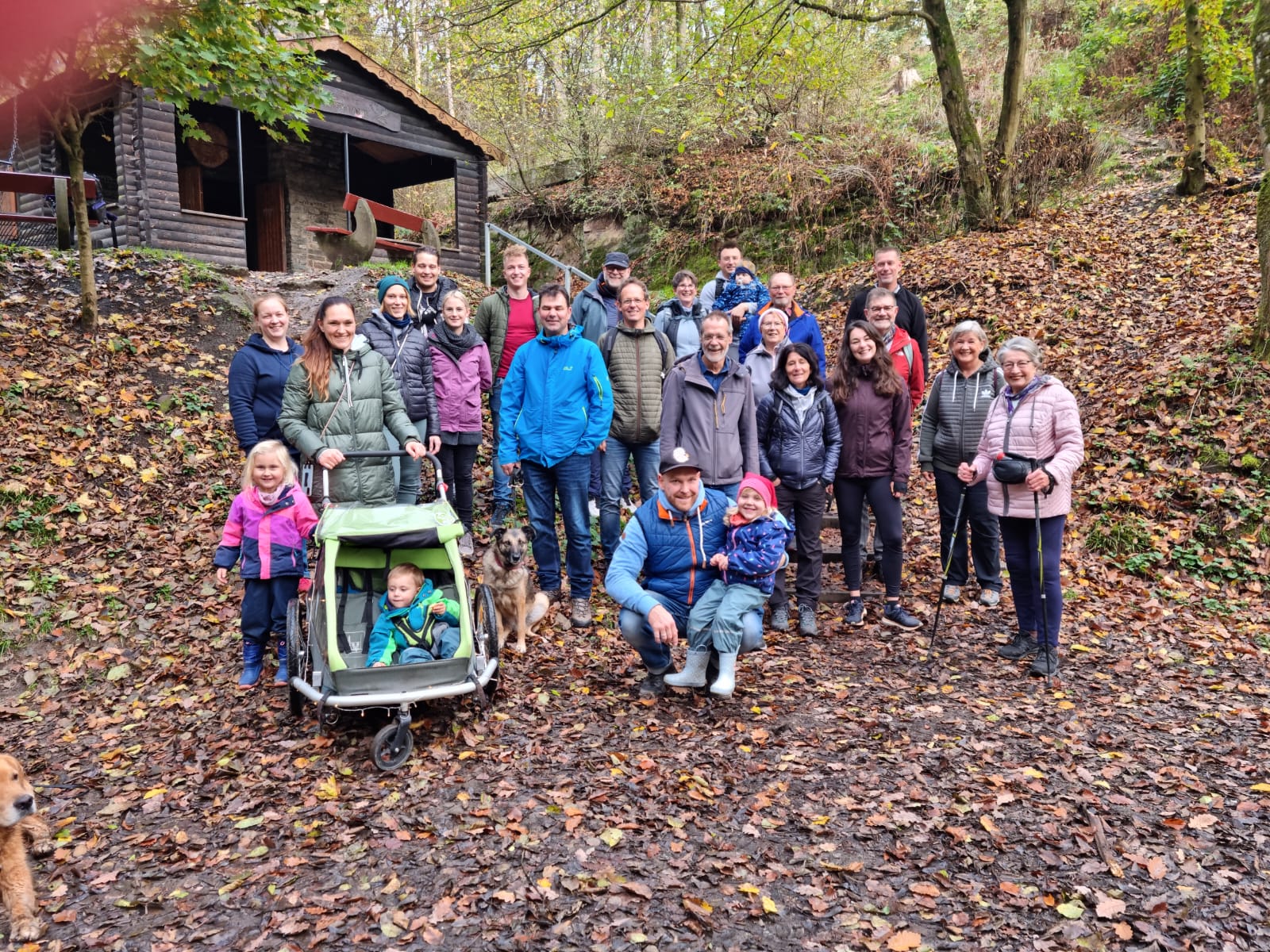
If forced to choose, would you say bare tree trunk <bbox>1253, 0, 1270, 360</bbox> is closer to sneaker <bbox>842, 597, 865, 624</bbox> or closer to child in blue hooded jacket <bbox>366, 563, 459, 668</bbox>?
sneaker <bbox>842, 597, 865, 624</bbox>

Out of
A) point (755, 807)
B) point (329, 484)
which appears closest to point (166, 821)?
point (329, 484)

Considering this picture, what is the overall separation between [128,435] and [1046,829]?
8.32 meters

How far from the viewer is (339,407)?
5344mm

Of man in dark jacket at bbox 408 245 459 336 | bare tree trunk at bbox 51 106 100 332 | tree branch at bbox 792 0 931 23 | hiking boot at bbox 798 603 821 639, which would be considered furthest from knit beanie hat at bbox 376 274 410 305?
tree branch at bbox 792 0 931 23

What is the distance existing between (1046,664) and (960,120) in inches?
421

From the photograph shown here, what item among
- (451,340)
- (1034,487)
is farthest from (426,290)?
(1034,487)

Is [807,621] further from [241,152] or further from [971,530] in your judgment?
[241,152]

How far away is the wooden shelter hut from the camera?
538 inches

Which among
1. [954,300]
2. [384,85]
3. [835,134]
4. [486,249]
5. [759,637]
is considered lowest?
[759,637]

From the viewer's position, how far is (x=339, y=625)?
16.8 ft

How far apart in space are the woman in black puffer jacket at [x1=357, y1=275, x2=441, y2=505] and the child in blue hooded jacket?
135 cm

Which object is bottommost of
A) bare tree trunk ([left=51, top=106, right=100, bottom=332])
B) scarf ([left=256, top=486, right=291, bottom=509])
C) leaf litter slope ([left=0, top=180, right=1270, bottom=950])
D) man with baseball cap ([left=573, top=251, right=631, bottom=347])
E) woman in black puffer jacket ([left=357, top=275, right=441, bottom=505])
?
leaf litter slope ([left=0, top=180, right=1270, bottom=950])

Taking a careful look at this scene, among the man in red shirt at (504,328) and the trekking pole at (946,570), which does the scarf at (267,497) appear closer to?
the man in red shirt at (504,328)

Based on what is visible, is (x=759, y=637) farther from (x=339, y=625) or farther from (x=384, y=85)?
(x=384, y=85)
